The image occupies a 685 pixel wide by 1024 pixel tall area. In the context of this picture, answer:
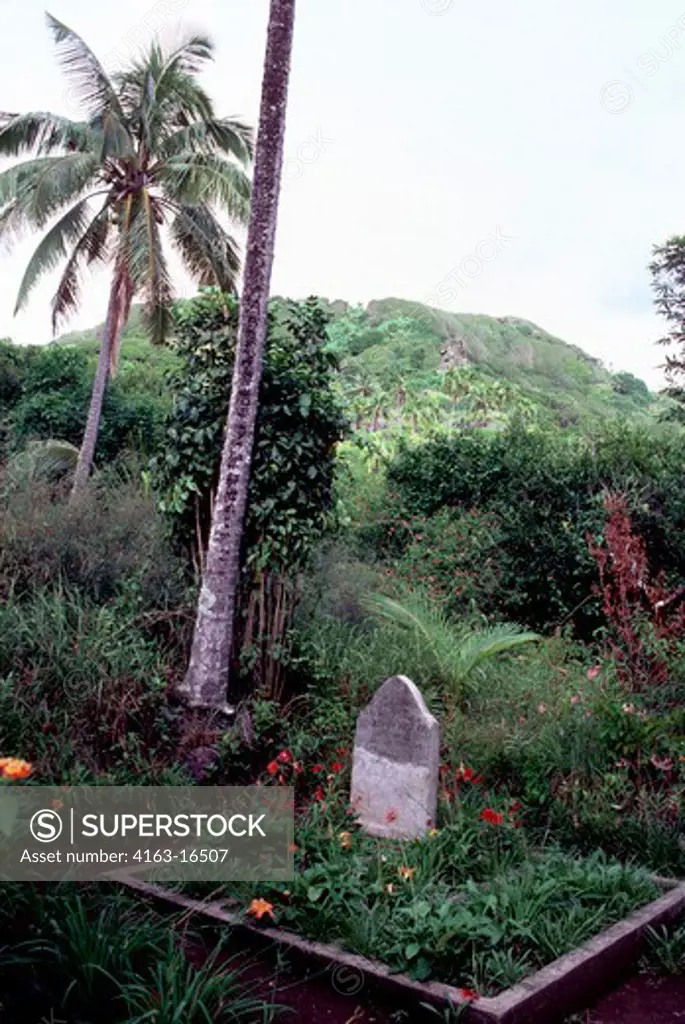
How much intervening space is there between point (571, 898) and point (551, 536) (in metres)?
8.56

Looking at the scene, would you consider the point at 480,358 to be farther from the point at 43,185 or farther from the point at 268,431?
the point at 268,431

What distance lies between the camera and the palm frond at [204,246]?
61.2ft

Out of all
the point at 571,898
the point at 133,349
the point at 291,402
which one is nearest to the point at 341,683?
the point at 291,402

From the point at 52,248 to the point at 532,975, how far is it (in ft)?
54.8

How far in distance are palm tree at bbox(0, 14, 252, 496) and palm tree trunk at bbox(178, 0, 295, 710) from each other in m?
9.95

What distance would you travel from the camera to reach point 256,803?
6633mm

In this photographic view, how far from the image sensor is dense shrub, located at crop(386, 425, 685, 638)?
13.2 metres

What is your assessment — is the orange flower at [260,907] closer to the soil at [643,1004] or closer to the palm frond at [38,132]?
the soil at [643,1004]

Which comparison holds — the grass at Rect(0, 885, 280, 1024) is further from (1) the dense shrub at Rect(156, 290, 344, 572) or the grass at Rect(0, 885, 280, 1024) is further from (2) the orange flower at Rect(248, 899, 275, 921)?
(1) the dense shrub at Rect(156, 290, 344, 572)

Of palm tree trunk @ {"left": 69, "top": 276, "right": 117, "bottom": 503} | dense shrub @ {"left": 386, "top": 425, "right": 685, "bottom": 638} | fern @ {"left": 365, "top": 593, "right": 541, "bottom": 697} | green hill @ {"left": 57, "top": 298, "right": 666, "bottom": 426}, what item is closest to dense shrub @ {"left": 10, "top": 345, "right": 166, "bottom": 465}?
palm tree trunk @ {"left": 69, "top": 276, "right": 117, "bottom": 503}

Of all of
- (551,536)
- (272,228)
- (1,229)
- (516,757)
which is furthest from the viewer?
(1,229)

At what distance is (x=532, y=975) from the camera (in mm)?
4430

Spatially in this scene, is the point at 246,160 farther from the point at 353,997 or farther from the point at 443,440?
the point at 353,997

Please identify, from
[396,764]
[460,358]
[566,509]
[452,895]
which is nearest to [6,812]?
[452,895]
